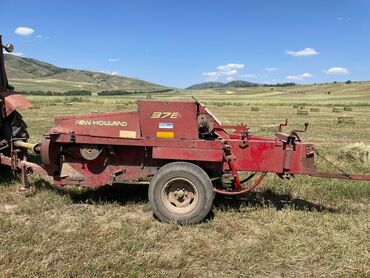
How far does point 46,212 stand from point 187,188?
5.90ft

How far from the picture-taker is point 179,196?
4902mm

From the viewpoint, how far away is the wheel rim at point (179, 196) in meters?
4.85

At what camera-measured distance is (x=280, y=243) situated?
432 cm

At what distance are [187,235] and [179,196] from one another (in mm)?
531

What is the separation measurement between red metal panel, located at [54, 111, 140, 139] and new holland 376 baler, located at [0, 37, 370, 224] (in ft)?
0.04

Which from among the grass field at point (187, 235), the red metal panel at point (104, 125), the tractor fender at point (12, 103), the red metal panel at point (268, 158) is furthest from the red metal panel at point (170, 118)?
the tractor fender at point (12, 103)

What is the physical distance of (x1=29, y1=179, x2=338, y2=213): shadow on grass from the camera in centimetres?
559

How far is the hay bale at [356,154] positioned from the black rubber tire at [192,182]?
522 cm

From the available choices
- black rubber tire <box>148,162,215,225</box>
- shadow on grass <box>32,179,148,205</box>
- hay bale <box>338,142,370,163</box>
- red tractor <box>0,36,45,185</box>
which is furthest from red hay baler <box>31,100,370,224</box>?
hay bale <box>338,142,370,163</box>

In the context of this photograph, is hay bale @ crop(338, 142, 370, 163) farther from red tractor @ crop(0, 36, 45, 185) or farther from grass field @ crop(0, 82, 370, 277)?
red tractor @ crop(0, 36, 45, 185)

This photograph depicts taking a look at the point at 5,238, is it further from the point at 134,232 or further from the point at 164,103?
the point at 164,103

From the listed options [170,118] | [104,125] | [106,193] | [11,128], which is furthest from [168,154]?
[11,128]

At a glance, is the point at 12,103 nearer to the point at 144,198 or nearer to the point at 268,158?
the point at 144,198

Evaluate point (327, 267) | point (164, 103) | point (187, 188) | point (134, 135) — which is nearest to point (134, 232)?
point (187, 188)
